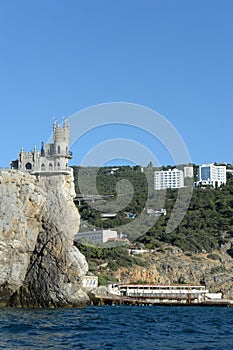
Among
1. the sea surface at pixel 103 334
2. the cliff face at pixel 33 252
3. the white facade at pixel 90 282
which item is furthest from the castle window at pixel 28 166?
the sea surface at pixel 103 334

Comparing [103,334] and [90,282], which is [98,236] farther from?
[103,334]

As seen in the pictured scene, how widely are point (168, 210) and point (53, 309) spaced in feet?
229

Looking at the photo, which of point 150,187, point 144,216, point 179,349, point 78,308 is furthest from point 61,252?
point 150,187

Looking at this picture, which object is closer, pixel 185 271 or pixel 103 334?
pixel 103 334

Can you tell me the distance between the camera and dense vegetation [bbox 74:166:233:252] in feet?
335

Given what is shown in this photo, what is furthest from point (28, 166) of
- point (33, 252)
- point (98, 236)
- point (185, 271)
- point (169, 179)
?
point (169, 179)

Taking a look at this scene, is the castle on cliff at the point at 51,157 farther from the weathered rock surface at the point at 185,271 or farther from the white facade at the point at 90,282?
the weathered rock surface at the point at 185,271

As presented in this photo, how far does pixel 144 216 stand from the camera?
116m

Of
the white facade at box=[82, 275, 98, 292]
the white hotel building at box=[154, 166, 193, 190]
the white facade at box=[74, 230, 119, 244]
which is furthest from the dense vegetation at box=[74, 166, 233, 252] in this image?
the white hotel building at box=[154, 166, 193, 190]

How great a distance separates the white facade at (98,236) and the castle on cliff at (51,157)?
1532 inches

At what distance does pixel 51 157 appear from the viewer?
6197 centimetres

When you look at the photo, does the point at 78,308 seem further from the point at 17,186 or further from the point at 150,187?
the point at 150,187

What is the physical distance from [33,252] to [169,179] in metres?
131

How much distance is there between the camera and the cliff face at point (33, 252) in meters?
51.9
